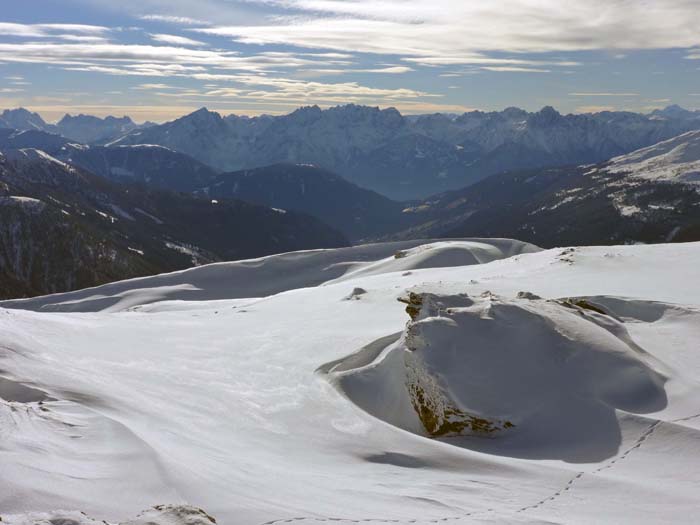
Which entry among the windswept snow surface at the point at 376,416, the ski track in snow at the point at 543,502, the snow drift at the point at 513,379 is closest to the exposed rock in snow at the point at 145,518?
the windswept snow surface at the point at 376,416

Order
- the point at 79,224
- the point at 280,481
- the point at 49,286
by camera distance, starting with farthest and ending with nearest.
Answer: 1. the point at 79,224
2. the point at 49,286
3. the point at 280,481

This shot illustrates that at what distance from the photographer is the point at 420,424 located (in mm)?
16344

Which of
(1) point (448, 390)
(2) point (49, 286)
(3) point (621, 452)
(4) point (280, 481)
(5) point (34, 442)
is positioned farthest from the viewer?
(2) point (49, 286)

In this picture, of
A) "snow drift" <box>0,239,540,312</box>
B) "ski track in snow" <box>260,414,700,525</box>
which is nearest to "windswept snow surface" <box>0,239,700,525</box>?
"ski track in snow" <box>260,414,700,525</box>

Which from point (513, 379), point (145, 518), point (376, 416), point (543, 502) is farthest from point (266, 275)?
point (145, 518)

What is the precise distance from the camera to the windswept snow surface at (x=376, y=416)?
975 cm

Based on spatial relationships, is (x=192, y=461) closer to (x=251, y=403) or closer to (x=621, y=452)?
(x=251, y=403)

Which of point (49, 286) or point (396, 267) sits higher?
point (396, 267)

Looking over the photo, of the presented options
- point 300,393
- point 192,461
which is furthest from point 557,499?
point 300,393

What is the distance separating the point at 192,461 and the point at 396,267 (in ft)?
202

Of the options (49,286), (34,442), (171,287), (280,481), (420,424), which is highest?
(34,442)

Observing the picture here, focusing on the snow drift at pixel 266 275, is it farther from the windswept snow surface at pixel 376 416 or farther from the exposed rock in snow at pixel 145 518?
the exposed rock in snow at pixel 145 518

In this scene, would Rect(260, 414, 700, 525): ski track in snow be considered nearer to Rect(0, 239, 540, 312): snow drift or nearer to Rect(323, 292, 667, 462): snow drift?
Rect(323, 292, 667, 462): snow drift

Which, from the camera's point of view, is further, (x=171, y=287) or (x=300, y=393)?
(x=171, y=287)
